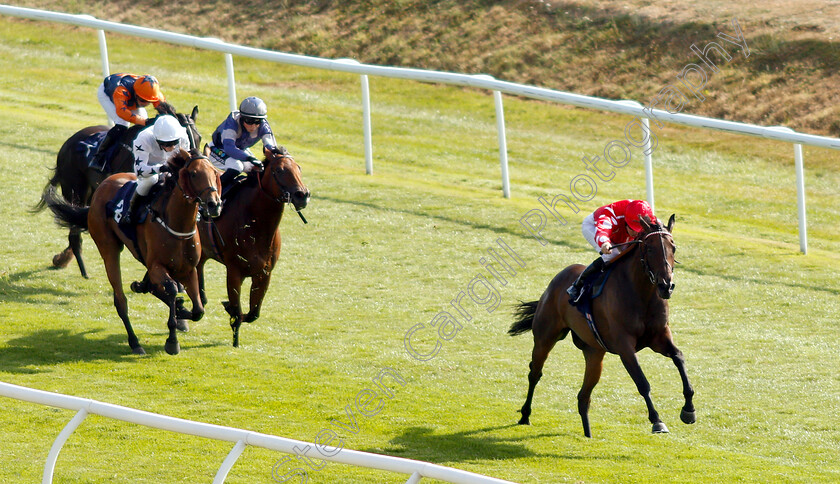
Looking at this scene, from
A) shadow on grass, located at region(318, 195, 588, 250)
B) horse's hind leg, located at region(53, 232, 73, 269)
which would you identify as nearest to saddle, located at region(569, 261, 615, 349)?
shadow on grass, located at region(318, 195, 588, 250)

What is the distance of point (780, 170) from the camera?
1370 cm

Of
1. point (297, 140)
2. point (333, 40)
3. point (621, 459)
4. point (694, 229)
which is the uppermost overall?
point (333, 40)

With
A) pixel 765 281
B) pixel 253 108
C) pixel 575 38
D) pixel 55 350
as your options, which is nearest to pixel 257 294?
pixel 253 108

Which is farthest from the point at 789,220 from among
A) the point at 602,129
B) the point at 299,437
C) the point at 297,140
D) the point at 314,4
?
the point at 314,4

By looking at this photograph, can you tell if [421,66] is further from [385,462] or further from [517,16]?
[385,462]

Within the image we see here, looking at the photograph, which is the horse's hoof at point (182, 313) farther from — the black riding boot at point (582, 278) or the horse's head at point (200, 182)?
the black riding boot at point (582, 278)

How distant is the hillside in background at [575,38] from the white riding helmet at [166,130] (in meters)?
10.2

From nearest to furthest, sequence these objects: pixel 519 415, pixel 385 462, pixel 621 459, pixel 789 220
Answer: pixel 385 462 → pixel 621 459 → pixel 519 415 → pixel 789 220

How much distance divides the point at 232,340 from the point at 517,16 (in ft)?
42.5

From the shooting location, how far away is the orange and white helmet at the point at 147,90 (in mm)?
8617

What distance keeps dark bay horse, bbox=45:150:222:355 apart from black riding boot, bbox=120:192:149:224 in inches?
3.0

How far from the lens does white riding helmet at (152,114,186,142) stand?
7391 millimetres

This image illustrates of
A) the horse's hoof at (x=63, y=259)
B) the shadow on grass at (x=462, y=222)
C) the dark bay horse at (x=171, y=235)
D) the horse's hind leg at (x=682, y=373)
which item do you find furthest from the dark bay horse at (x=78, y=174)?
the horse's hind leg at (x=682, y=373)

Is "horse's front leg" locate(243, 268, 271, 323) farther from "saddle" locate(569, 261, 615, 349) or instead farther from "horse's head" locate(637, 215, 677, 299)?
"horse's head" locate(637, 215, 677, 299)
